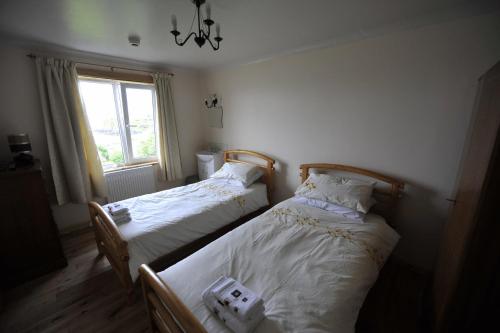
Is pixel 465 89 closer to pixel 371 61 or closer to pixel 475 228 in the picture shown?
pixel 371 61

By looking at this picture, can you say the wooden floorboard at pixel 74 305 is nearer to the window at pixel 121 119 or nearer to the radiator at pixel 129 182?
the radiator at pixel 129 182

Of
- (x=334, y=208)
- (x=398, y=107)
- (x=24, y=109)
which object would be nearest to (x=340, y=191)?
(x=334, y=208)

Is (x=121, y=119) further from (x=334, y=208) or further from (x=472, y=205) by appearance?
(x=472, y=205)

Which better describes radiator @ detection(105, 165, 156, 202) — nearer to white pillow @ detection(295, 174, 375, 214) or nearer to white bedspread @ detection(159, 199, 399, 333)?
white bedspread @ detection(159, 199, 399, 333)

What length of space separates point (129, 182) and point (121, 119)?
3.22 ft

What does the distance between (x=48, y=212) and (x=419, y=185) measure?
3709 millimetres

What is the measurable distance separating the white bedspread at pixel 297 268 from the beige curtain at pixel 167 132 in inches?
89.1

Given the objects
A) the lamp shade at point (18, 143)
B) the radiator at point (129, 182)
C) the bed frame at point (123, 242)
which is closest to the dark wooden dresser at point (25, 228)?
the lamp shade at point (18, 143)

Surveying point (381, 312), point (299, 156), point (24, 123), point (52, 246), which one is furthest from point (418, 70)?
point (24, 123)

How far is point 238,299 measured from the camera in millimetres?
1018

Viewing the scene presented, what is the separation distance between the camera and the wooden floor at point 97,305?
1.58m

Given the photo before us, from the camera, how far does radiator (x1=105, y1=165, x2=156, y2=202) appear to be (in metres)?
3.06

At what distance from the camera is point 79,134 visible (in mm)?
2660

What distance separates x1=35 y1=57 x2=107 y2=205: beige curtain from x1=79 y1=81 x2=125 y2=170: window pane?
0.51 ft
